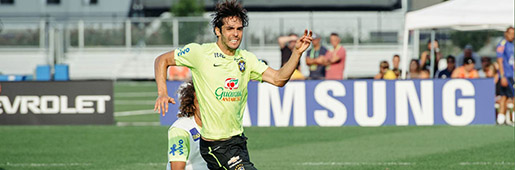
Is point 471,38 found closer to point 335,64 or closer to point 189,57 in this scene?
point 335,64

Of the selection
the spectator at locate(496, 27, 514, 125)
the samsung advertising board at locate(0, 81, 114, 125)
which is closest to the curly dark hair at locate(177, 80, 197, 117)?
the samsung advertising board at locate(0, 81, 114, 125)

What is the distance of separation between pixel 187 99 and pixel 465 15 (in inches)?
435

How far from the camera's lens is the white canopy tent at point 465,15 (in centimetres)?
1622

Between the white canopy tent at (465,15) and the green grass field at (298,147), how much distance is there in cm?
254

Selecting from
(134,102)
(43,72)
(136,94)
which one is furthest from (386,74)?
(43,72)

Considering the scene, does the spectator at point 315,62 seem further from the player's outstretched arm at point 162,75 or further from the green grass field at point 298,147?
the player's outstretched arm at point 162,75

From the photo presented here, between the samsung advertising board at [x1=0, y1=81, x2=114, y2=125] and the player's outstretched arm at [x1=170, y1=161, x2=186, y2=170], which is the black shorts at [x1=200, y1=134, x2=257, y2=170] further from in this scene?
the samsung advertising board at [x1=0, y1=81, x2=114, y2=125]

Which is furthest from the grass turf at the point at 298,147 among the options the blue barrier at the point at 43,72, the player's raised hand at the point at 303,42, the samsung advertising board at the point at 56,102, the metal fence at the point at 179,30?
the metal fence at the point at 179,30

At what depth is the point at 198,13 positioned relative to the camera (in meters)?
48.1

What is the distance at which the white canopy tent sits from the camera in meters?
16.2

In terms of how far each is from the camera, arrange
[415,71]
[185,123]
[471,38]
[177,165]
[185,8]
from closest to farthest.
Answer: [177,165] < [185,123] < [415,71] < [471,38] < [185,8]

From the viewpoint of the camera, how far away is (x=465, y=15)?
16562 millimetres

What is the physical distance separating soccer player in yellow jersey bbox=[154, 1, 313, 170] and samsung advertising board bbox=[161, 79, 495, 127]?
911 centimetres

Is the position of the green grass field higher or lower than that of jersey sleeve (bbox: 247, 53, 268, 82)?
lower
